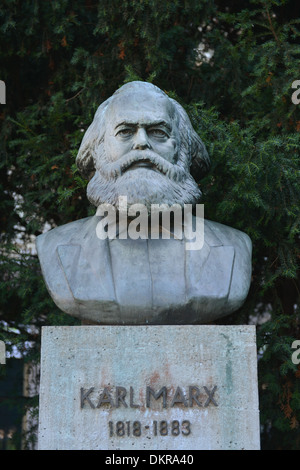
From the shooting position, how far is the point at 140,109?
3.30m

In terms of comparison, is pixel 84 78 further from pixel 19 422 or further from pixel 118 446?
pixel 118 446

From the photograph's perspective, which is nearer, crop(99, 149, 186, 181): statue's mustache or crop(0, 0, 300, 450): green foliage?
crop(99, 149, 186, 181): statue's mustache

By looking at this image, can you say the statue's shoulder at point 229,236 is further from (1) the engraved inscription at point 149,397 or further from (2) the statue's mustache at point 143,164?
(1) the engraved inscription at point 149,397

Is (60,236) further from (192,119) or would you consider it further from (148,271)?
(192,119)

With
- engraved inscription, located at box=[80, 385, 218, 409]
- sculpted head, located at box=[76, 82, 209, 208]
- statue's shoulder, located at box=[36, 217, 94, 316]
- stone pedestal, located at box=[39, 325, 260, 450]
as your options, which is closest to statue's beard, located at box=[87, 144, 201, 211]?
sculpted head, located at box=[76, 82, 209, 208]

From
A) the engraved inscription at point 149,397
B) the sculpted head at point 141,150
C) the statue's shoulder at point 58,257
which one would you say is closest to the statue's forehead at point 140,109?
the sculpted head at point 141,150

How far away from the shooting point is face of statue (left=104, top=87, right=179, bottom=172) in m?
3.22

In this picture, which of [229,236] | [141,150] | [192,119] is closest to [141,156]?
[141,150]

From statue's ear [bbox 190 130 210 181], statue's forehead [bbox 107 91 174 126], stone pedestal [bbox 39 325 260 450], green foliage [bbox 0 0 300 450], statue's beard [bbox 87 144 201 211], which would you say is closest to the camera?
stone pedestal [bbox 39 325 260 450]

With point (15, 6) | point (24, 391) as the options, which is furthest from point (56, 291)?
point (24, 391)

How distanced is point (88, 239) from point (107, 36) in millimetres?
2622

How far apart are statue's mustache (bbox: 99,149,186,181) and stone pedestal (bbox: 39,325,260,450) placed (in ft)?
2.41

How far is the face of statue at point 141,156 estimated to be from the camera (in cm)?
318

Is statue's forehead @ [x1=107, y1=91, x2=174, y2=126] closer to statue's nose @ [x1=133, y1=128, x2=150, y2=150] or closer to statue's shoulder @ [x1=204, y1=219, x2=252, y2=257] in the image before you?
statue's nose @ [x1=133, y1=128, x2=150, y2=150]
